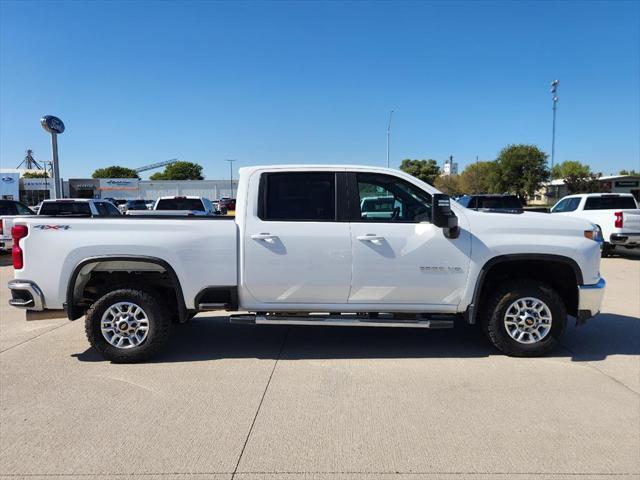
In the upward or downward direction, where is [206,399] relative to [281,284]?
downward

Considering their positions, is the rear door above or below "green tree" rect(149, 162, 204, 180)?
below

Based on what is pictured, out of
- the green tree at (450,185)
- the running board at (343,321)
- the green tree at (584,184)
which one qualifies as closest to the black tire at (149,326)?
the running board at (343,321)

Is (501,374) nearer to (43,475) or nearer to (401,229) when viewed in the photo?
(401,229)

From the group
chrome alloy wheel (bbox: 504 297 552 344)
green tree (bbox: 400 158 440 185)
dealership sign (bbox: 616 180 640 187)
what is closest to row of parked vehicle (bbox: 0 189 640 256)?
chrome alloy wheel (bbox: 504 297 552 344)

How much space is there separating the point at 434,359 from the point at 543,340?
3.80ft

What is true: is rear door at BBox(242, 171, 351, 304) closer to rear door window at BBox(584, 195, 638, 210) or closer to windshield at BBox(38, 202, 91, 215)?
windshield at BBox(38, 202, 91, 215)

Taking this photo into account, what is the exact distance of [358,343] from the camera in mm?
5656

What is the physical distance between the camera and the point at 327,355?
205 inches

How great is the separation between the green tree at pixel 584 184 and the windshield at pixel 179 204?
147 feet

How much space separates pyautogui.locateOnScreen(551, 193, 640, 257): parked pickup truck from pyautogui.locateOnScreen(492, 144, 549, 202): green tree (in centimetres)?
4167

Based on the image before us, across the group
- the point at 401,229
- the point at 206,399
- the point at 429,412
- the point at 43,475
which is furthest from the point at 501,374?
the point at 43,475

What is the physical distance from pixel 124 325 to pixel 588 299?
4840mm

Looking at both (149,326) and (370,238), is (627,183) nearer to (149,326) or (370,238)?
(370,238)

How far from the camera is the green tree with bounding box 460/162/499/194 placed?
5751 centimetres
